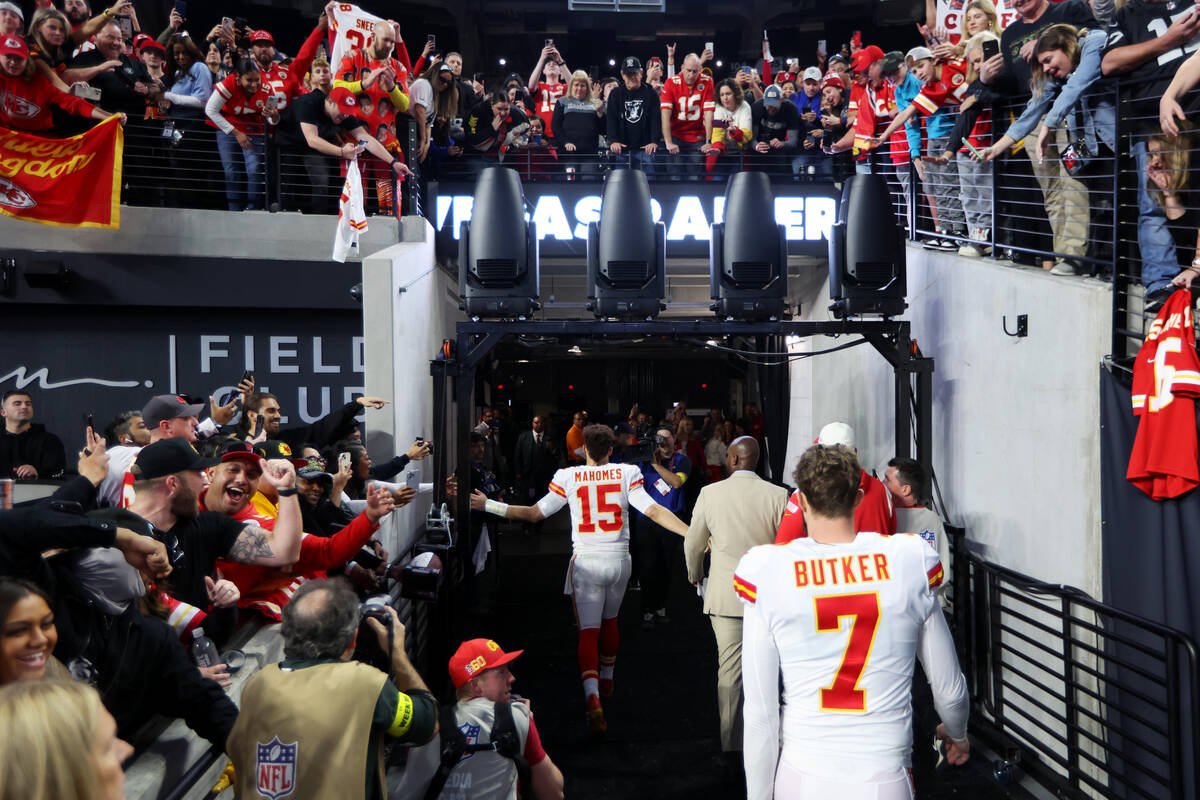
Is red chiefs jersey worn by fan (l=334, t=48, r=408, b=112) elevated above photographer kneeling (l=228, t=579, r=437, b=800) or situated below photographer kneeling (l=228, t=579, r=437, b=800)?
above

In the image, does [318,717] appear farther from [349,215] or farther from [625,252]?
[349,215]

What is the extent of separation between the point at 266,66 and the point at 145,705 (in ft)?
28.3

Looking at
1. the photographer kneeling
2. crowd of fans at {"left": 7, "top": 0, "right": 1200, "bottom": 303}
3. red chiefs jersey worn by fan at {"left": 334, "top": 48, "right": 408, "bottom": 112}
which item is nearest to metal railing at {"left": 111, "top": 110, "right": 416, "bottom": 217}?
crowd of fans at {"left": 7, "top": 0, "right": 1200, "bottom": 303}

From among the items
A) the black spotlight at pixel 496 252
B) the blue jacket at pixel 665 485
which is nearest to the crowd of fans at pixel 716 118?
the black spotlight at pixel 496 252

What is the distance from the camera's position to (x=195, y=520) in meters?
3.57

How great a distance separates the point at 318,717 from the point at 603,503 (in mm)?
3533

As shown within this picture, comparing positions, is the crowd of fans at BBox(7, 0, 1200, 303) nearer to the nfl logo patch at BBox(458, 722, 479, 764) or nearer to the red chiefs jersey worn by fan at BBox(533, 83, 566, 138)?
the red chiefs jersey worn by fan at BBox(533, 83, 566, 138)

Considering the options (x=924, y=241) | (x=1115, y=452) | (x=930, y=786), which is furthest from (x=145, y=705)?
(x=924, y=241)

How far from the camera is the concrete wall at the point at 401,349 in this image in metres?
Result: 7.00

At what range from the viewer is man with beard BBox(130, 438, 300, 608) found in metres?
3.28

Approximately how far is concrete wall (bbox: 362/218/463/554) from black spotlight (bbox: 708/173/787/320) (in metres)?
2.53

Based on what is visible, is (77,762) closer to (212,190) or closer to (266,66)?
(212,190)

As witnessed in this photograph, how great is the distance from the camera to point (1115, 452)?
15.4ft

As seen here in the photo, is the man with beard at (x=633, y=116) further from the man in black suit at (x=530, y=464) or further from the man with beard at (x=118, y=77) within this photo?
the man with beard at (x=118, y=77)
